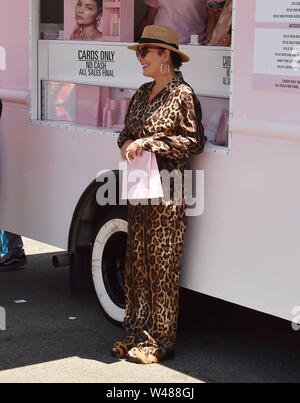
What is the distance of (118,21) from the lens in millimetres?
5938

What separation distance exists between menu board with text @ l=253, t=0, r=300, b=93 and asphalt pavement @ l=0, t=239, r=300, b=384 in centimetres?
159

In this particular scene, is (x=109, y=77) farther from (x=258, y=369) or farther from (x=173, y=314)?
(x=258, y=369)

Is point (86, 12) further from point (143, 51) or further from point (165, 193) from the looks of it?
point (165, 193)

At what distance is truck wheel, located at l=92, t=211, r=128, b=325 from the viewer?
5.88m

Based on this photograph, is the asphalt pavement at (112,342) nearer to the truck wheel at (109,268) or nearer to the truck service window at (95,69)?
the truck wheel at (109,268)

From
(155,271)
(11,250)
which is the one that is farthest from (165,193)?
(11,250)

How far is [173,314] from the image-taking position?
527cm

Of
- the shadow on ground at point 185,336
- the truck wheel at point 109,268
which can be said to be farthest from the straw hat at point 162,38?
the shadow on ground at point 185,336

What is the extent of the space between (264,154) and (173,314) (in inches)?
45.0

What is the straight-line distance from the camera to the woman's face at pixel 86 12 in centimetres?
607

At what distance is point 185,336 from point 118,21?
203 centimetres

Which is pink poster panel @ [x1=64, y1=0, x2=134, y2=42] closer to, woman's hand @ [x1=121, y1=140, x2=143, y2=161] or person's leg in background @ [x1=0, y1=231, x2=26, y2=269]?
woman's hand @ [x1=121, y1=140, x2=143, y2=161]

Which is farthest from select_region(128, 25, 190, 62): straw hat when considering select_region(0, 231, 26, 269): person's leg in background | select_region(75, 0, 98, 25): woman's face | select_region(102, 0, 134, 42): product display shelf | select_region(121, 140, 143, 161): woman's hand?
select_region(0, 231, 26, 269): person's leg in background
